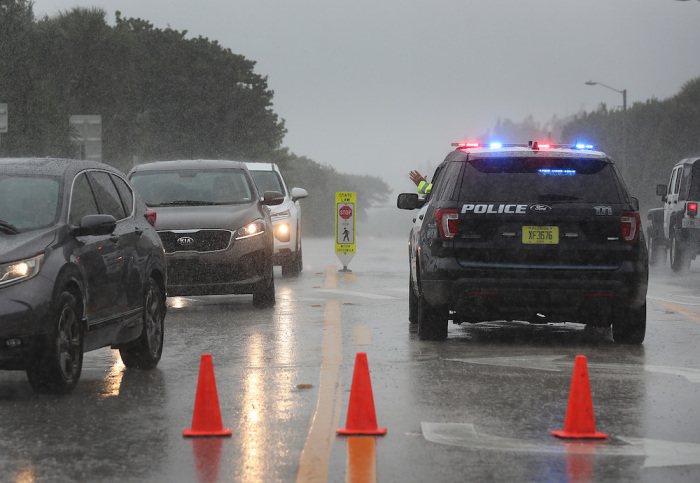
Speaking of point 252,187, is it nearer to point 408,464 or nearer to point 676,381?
point 676,381

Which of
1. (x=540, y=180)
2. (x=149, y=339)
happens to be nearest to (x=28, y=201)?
(x=149, y=339)

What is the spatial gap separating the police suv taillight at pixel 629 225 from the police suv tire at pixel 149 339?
395cm

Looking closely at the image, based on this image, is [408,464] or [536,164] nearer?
[408,464]

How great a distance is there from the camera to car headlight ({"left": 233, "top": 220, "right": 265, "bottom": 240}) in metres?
15.5

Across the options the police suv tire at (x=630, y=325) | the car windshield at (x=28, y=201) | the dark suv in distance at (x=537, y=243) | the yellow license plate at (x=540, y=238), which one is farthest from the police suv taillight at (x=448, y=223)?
the car windshield at (x=28, y=201)

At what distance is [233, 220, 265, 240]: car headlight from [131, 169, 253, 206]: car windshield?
0.73 m

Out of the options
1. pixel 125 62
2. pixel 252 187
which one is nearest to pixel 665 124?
pixel 125 62

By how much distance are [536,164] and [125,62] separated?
6386cm

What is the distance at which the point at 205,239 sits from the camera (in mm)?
15367

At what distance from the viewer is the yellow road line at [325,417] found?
6328 millimetres

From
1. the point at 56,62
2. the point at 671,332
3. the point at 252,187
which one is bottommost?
the point at 671,332

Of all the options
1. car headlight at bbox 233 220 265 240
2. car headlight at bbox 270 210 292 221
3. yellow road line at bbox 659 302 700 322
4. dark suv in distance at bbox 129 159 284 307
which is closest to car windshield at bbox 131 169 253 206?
dark suv in distance at bbox 129 159 284 307

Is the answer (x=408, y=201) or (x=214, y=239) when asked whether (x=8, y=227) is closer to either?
(x=408, y=201)

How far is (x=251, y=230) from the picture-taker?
15.7 meters
